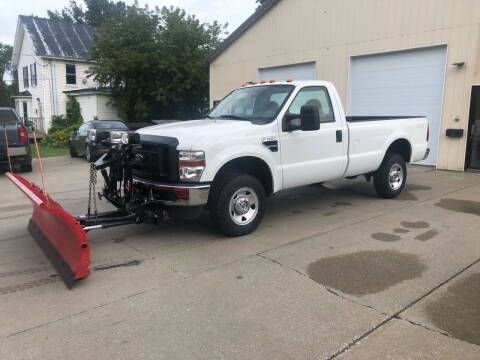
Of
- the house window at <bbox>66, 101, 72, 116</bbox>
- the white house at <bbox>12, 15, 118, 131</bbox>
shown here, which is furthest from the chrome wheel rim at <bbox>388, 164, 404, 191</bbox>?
the house window at <bbox>66, 101, 72, 116</bbox>

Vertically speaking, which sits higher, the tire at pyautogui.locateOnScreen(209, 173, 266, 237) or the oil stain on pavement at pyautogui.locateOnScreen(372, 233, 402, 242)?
the tire at pyautogui.locateOnScreen(209, 173, 266, 237)

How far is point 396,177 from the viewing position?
7719 millimetres

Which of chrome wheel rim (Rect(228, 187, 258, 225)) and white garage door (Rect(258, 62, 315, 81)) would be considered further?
white garage door (Rect(258, 62, 315, 81))

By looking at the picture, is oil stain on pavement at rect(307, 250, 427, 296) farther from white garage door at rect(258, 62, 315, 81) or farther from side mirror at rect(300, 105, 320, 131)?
white garage door at rect(258, 62, 315, 81)

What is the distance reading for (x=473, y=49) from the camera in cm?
1045

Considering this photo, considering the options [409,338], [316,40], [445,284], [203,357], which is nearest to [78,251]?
[203,357]

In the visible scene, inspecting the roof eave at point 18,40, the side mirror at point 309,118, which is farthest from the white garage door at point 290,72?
the roof eave at point 18,40

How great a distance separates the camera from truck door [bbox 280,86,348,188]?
5.68 m

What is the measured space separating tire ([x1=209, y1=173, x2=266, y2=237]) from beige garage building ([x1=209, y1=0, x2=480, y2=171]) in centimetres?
800

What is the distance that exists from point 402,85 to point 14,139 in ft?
36.9

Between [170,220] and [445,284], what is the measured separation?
392 centimetres

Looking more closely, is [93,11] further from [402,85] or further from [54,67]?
[402,85]

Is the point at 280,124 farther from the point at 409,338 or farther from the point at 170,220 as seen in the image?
→ the point at 409,338

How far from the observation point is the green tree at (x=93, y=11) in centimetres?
5694
